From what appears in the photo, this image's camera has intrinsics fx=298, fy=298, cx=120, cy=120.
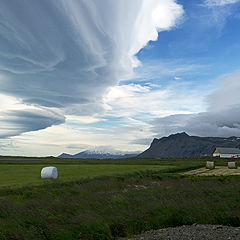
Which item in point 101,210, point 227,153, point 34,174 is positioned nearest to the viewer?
point 101,210

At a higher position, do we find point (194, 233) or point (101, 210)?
point (101, 210)

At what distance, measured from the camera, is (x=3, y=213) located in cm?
1745

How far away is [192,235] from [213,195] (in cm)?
1046

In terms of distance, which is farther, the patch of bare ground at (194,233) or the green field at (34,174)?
the green field at (34,174)

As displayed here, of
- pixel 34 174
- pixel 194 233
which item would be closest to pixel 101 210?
pixel 194 233

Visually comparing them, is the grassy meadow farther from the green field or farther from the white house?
the white house

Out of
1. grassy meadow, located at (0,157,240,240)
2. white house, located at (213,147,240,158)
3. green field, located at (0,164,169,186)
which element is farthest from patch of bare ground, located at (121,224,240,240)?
white house, located at (213,147,240,158)

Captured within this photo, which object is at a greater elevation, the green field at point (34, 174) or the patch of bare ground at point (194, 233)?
the green field at point (34, 174)

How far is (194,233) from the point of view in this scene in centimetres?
1859

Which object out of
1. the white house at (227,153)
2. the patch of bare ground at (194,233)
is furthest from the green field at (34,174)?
the white house at (227,153)

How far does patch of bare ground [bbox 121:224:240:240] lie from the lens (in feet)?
57.7

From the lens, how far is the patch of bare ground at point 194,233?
1759 centimetres

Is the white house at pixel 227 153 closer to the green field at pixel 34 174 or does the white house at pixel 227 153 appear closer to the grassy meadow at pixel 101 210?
the green field at pixel 34 174

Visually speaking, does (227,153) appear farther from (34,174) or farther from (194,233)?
(194,233)
